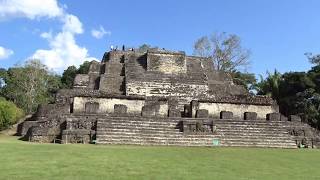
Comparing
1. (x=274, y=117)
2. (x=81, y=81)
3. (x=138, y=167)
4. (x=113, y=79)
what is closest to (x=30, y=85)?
(x=81, y=81)

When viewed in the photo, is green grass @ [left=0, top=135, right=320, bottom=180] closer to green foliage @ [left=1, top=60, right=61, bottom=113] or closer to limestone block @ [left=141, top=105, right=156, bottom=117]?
limestone block @ [left=141, top=105, right=156, bottom=117]

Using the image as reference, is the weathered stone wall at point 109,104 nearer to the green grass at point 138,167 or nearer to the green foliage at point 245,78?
the green grass at point 138,167

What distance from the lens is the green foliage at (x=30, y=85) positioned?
39406mm

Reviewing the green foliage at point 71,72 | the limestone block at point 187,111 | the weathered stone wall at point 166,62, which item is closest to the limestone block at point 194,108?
the limestone block at point 187,111

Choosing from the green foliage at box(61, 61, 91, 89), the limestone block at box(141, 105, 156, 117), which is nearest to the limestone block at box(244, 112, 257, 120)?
the limestone block at box(141, 105, 156, 117)

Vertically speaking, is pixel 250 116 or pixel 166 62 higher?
pixel 166 62

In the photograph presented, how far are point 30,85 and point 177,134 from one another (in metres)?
26.3

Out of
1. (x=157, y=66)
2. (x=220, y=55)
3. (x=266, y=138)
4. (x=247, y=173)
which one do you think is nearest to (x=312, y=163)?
(x=247, y=173)

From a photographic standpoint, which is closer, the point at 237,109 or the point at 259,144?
the point at 259,144

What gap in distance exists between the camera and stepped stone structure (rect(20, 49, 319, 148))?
660 inches

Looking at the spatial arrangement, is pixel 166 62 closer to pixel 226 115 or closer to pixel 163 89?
pixel 163 89

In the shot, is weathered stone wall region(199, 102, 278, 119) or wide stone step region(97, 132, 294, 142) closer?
wide stone step region(97, 132, 294, 142)

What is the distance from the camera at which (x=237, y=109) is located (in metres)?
22.2

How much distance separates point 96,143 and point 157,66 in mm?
10774
